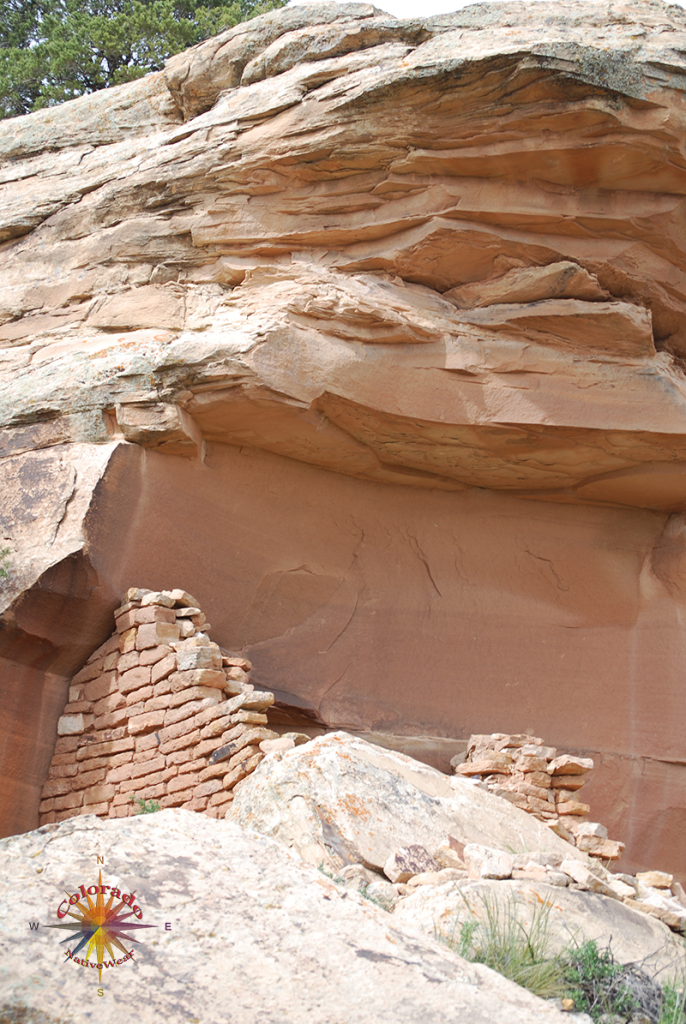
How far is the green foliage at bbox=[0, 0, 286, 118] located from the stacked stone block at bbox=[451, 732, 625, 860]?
1051 centimetres

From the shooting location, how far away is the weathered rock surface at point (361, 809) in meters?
3.61

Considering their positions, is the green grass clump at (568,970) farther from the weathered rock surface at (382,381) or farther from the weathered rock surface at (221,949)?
the weathered rock surface at (382,381)

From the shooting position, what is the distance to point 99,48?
1245 cm

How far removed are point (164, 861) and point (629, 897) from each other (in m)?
2.20

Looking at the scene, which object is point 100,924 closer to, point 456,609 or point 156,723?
point 156,723

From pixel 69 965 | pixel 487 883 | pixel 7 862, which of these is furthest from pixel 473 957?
pixel 7 862

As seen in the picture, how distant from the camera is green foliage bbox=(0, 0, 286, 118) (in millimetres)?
12133

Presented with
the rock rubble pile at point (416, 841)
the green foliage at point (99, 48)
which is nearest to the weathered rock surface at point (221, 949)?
the rock rubble pile at point (416, 841)

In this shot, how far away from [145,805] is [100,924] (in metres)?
2.78

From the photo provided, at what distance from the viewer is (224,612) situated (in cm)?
651

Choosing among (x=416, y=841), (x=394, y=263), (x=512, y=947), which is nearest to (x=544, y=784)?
(x=416, y=841)

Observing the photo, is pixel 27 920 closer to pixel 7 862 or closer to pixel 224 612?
pixel 7 862

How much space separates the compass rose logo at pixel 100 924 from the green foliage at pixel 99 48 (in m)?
12.2

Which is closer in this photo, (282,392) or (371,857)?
(371,857)
